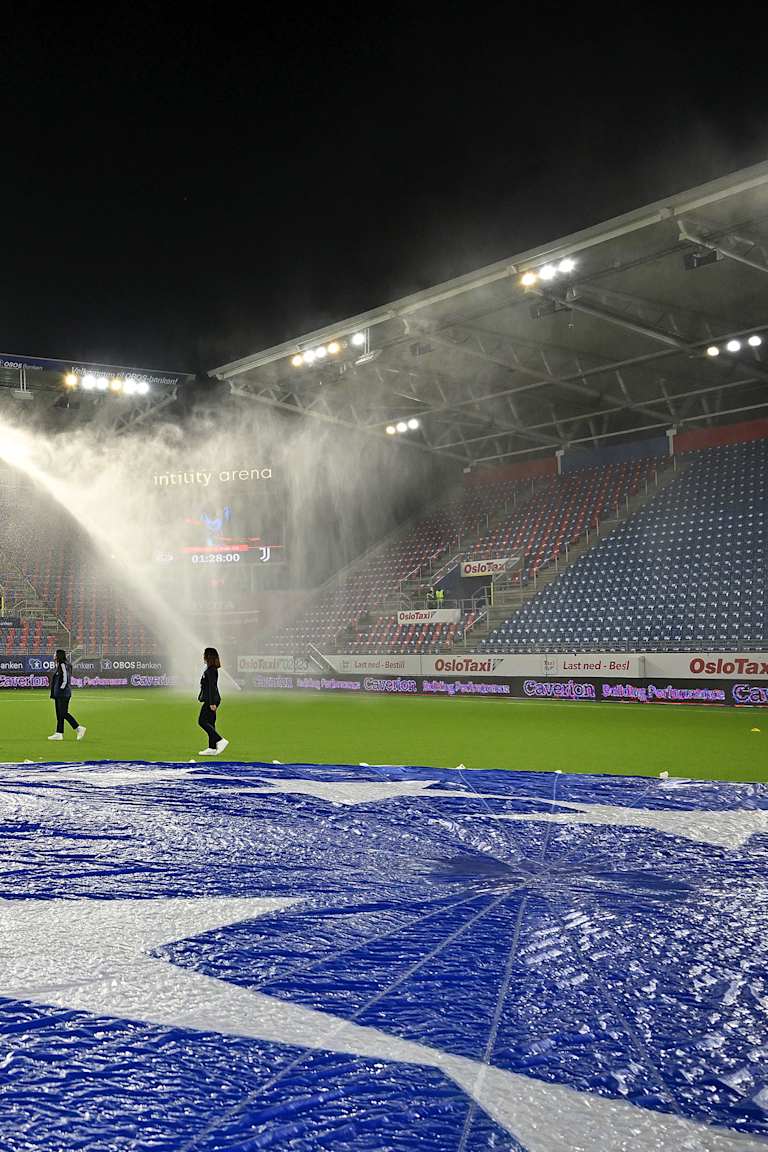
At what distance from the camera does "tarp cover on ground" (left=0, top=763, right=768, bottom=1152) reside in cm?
267

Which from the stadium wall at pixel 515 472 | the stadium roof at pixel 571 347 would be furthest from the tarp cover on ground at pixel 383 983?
the stadium wall at pixel 515 472

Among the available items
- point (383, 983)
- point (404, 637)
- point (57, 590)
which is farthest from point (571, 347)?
point (383, 983)

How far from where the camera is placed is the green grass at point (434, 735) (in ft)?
38.1

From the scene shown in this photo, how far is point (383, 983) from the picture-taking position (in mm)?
3705

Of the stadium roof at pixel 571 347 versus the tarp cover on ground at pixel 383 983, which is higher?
the stadium roof at pixel 571 347

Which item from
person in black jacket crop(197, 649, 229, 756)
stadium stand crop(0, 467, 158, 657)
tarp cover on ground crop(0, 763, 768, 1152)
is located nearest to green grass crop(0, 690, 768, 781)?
person in black jacket crop(197, 649, 229, 756)

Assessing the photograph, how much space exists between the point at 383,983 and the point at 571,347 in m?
25.9

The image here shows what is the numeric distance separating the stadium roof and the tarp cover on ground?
15.4 metres

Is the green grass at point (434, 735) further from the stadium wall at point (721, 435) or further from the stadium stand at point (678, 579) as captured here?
the stadium wall at point (721, 435)

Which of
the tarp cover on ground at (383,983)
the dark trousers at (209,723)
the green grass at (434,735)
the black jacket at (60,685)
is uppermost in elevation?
the black jacket at (60,685)

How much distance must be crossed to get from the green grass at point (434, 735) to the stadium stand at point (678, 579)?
317 centimetres

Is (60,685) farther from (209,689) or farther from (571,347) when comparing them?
(571,347)

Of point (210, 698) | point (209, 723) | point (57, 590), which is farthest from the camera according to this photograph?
point (57, 590)

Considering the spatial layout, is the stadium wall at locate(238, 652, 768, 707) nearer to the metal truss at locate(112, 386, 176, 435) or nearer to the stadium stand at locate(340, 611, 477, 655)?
the stadium stand at locate(340, 611, 477, 655)
